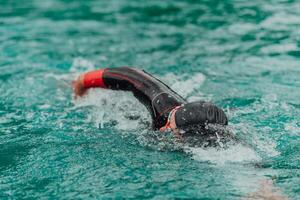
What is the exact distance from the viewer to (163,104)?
524 cm

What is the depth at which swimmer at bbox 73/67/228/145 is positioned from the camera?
188 inches

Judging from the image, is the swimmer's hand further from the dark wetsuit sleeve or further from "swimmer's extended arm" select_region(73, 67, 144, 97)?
the dark wetsuit sleeve

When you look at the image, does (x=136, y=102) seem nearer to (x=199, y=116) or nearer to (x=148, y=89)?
(x=148, y=89)

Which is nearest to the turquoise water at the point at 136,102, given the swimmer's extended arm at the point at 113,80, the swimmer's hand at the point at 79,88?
the swimmer's hand at the point at 79,88

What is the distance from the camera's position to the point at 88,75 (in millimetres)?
6316

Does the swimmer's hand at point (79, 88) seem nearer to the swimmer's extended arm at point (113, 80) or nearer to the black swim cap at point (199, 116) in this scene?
the swimmer's extended arm at point (113, 80)

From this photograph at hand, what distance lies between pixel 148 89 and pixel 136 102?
0.72 m

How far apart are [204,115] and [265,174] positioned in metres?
0.73

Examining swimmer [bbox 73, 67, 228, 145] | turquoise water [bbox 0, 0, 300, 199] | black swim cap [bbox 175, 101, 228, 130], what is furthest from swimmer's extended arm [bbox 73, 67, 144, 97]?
black swim cap [bbox 175, 101, 228, 130]

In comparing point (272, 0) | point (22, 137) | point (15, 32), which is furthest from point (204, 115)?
point (272, 0)

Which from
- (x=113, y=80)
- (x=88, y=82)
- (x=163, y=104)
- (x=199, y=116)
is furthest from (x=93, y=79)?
(x=199, y=116)

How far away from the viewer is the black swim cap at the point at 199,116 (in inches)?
187

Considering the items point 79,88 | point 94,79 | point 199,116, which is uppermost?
point 94,79

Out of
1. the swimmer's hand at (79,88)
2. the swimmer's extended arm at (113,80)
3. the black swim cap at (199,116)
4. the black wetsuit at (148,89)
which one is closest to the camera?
the black swim cap at (199,116)
